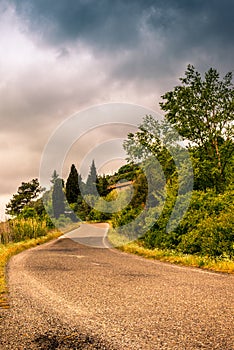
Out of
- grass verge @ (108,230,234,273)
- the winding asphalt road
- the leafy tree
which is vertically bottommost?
→ grass verge @ (108,230,234,273)

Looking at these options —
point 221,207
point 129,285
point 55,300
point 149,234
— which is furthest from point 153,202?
point 55,300

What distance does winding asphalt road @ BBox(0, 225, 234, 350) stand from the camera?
332cm

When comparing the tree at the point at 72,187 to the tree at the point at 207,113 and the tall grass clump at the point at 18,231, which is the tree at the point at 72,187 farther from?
the tree at the point at 207,113

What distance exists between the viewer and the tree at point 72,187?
7356cm

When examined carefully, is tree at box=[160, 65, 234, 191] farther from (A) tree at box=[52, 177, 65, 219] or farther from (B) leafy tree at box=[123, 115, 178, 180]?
(A) tree at box=[52, 177, 65, 219]

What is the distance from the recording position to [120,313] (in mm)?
4324

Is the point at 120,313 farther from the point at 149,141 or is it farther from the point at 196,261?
the point at 149,141

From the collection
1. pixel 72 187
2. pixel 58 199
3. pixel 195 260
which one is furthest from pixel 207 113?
pixel 72 187

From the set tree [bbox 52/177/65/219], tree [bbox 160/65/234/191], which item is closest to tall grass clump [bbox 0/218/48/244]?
tree [bbox 160/65/234/191]

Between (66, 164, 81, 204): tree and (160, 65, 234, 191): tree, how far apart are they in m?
55.4

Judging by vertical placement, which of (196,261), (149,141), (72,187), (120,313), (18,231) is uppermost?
(72,187)

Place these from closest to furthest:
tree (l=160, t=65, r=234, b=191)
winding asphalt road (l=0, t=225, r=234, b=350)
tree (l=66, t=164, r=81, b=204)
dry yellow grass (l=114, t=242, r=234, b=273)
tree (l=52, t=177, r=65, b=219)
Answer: winding asphalt road (l=0, t=225, r=234, b=350), dry yellow grass (l=114, t=242, r=234, b=273), tree (l=160, t=65, r=234, b=191), tree (l=52, t=177, r=65, b=219), tree (l=66, t=164, r=81, b=204)

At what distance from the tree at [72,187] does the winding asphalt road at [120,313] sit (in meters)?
66.7

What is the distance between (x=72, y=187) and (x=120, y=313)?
7124cm
